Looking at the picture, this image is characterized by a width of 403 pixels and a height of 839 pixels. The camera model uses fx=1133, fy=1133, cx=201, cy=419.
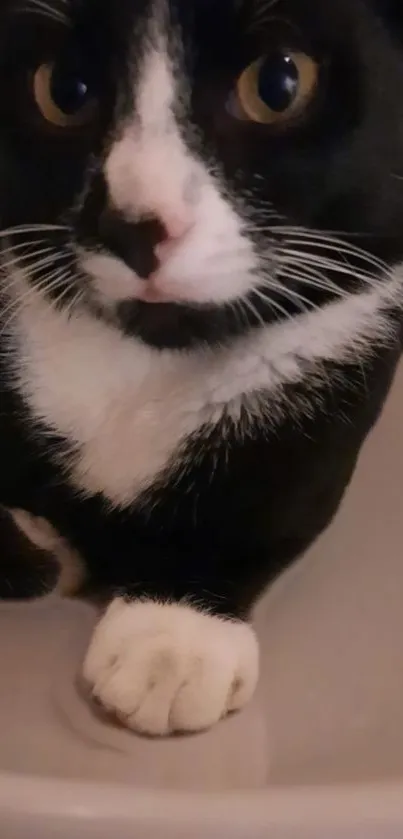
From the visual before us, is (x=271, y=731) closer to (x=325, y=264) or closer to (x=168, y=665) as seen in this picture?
(x=168, y=665)

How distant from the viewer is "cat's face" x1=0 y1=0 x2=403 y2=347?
58 centimetres

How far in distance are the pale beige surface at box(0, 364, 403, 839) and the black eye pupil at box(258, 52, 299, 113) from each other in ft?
1.12

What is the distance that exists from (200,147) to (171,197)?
0.04m

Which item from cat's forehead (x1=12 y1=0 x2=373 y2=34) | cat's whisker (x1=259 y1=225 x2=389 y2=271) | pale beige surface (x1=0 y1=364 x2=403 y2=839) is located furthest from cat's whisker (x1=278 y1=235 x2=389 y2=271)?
pale beige surface (x1=0 y1=364 x2=403 y2=839)

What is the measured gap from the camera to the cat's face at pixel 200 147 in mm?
577

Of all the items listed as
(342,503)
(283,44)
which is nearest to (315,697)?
(342,503)

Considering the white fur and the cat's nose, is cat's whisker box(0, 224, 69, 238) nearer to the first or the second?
the cat's nose

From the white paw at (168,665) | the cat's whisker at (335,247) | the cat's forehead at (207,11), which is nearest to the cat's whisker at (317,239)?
the cat's whisker at (335,247)

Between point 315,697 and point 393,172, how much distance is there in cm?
31

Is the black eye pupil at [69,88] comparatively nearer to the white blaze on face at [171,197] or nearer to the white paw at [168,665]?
the white blaze on face at [171,197]

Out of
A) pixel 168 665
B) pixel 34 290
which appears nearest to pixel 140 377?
pixel 34 290

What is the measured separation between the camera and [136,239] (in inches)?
22.5

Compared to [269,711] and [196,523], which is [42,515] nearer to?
[196,523]

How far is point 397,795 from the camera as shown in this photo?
488 millimetres
